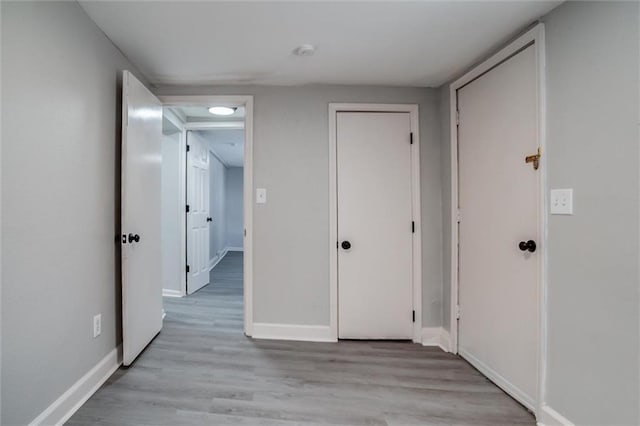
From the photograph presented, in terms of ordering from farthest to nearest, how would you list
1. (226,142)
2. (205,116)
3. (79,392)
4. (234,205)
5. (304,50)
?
(234,205)
(226,142)
(205,116)
(304,50)
(79,392)

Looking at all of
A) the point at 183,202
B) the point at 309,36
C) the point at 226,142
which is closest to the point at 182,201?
the point at 183,202

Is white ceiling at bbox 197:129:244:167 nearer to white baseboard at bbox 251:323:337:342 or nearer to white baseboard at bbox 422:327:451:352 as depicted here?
white baseboard at bbox 251:323:337:342

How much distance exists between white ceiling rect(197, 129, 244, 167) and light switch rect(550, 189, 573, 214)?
3527mm

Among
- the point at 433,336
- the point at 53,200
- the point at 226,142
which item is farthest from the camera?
the point at 226,142

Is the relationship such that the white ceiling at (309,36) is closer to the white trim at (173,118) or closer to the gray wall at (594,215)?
the gray wall at (594,215)

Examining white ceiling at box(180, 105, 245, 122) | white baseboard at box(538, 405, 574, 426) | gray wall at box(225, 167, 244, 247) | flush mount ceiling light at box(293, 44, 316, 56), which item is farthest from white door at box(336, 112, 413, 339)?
gray wall at box(225, 167, 244, 247)

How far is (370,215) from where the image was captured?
242 centimetres

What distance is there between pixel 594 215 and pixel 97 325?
2764mm

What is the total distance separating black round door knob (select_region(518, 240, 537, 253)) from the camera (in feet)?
5.02

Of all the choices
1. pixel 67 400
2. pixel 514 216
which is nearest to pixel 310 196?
pixel 514 216

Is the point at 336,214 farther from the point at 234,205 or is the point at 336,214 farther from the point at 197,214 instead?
the point at 234,205

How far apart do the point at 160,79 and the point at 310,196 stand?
1.61m

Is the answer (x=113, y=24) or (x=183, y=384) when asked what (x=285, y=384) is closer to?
(x=183, y=384)

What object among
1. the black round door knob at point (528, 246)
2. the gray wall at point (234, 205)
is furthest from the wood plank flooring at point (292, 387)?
the gray wall at point (234, 205)
